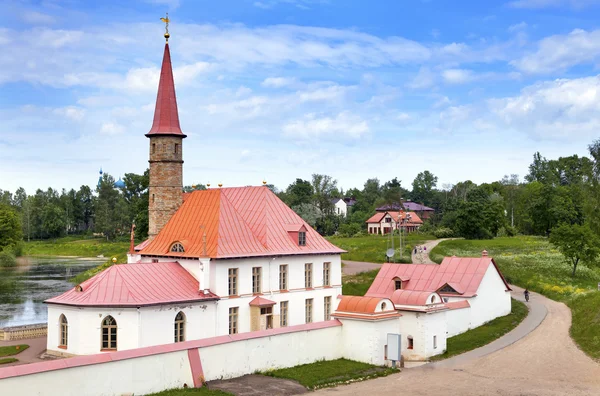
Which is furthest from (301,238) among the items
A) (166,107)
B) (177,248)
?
(166,107)

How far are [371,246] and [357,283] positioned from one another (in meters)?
28.1

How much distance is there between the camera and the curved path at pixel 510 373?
945 inches

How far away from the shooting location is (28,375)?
18359 mm

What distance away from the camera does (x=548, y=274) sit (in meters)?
57.6

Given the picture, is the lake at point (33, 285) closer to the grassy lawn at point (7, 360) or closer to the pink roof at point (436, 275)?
the grassy lawn at point (7, 360)

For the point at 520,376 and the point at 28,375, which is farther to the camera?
the point at 520,376

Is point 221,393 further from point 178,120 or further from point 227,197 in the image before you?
point 178,120

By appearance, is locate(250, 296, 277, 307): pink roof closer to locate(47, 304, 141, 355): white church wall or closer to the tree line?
locate(47, 304, 141, 355): white church wall

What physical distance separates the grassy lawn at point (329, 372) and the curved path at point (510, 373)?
0.61m

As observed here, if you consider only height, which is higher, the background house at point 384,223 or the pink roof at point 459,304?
the background house at point 384,223

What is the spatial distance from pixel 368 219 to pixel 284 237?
256 feet

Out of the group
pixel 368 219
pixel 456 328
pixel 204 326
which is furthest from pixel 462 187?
pixel 204 326

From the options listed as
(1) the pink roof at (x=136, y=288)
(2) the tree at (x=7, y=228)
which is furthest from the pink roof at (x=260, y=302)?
(2) the tree at (x=7, y=228)

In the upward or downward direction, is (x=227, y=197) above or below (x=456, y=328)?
above
